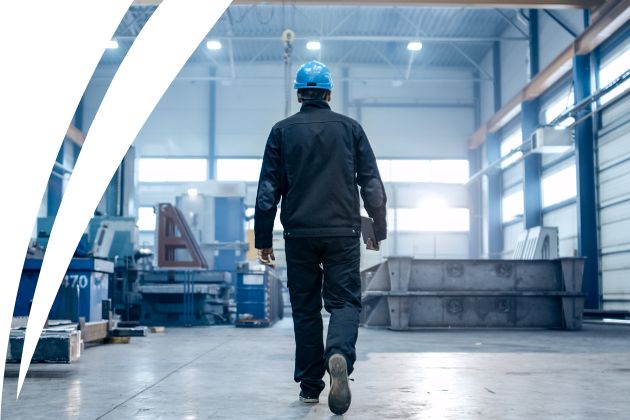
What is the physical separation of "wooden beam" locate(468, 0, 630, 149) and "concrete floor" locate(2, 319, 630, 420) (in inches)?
312

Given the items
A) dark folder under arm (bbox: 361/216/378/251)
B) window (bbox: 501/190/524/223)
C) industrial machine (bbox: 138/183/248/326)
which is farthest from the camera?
window (bbox: 501/190/524/223)

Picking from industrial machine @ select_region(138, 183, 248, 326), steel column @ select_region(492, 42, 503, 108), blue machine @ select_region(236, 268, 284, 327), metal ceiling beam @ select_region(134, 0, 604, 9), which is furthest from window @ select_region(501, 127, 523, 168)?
industrial machine @ select_region(138, 183, 248, 326)

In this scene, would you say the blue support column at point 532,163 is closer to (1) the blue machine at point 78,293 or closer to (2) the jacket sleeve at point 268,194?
(1) the blue machine at point 78,293

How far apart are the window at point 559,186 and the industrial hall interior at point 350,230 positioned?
0.08 metres

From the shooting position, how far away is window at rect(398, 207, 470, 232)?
23.2 meters

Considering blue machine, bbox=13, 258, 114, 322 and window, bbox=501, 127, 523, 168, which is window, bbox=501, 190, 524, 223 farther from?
blue machine, bbox=13, 258, 114, 322

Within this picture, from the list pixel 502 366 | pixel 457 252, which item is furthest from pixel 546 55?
pixel 502 366

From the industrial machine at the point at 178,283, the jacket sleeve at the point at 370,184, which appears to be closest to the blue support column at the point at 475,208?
the industrial machine at the point at 178,283

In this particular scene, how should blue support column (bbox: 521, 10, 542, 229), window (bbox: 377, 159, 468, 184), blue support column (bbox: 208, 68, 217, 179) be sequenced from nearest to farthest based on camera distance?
blue support column (bbox: 521, 10, 542, 229)
blue support column (bbox: 208, 68, 217, 179)
window (bbox: 377, 159, 468, 184)

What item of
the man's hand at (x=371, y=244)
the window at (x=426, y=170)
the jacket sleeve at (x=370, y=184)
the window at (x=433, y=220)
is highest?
the window at (x=426, y=170)

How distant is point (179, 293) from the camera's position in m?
12.1

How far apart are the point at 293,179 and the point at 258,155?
20409 millimetres

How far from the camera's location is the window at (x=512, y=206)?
19508mm
